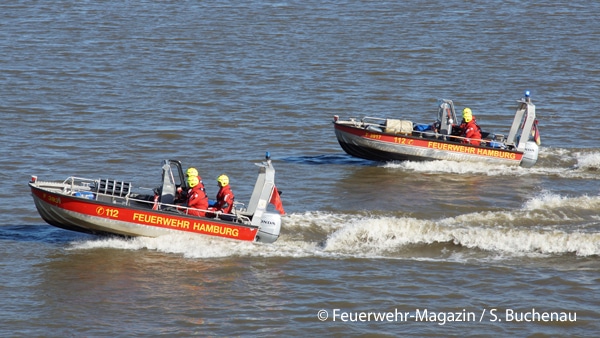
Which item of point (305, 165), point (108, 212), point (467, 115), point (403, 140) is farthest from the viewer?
point (305, 165)

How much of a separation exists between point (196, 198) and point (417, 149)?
384 inches

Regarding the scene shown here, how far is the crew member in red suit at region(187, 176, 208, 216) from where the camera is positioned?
20.6m

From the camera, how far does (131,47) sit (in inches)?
1763

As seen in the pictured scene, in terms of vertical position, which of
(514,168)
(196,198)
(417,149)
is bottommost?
(196,198)

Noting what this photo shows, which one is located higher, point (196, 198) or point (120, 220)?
point (196, 198)

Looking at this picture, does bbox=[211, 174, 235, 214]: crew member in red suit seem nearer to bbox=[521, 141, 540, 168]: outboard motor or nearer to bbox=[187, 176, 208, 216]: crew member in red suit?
bbox=[187, 176, 208, 216]: crew member in red suit

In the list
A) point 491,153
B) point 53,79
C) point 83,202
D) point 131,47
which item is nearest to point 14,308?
point 83,202

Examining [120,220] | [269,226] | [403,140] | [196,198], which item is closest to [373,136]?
[403,140]

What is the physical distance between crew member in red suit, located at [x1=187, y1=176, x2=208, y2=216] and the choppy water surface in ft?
1.86

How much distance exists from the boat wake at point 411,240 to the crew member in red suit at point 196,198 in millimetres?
536

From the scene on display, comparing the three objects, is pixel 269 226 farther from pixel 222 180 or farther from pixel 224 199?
pixel 222 180

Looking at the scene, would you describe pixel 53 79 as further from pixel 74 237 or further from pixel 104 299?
pixel 104 299

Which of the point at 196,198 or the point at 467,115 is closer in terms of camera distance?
the point at 196,198

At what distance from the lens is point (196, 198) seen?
20.7 metres
